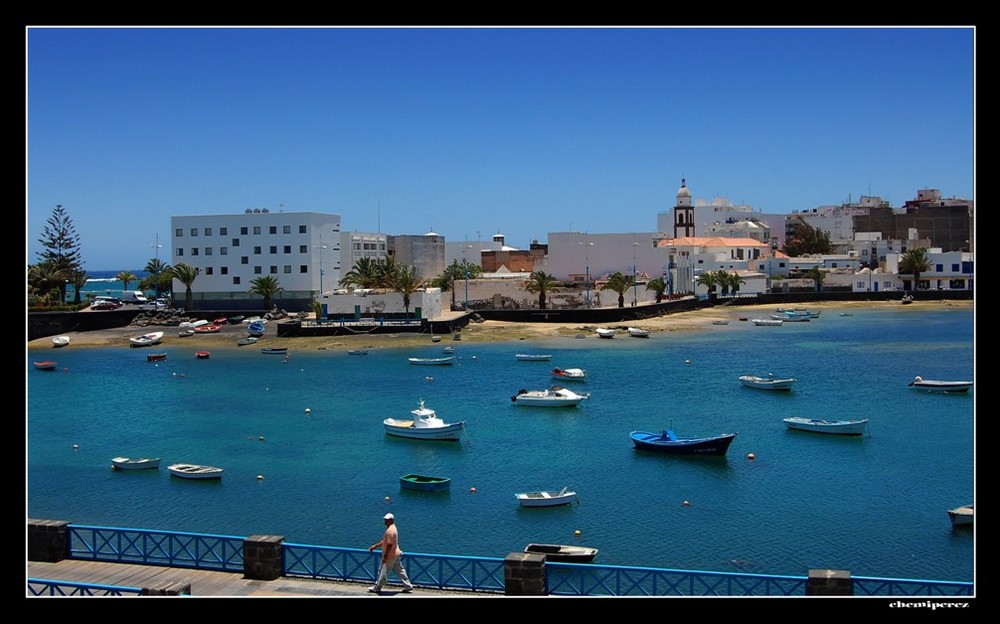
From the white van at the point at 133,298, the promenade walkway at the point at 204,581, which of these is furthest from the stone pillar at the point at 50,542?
the white van at the point at 133,298

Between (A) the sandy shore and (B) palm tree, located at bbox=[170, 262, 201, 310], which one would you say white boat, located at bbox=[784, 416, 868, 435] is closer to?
(A) the sandy shore

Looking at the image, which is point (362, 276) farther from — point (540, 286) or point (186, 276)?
point (540, 286)

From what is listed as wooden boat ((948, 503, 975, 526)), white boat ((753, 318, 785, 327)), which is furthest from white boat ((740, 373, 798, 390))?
white boat ((753, 318, 785, 327))

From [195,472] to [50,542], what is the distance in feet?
47.3

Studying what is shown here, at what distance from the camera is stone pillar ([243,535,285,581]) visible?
1688cm

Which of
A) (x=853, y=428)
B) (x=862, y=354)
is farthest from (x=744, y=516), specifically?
(x=862, y=354)

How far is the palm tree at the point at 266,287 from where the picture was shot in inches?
3438

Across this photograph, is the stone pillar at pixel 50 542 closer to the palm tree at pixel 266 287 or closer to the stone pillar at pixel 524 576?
the stone pillar at pixel 524 576

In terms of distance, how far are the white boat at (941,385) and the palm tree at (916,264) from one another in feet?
214

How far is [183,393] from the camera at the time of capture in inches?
2029

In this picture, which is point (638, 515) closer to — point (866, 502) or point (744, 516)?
point (744, 516)

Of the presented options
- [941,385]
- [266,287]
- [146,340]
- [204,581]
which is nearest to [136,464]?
[204,581]

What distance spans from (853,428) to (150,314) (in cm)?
6724

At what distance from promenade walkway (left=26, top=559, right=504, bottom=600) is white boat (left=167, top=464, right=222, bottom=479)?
13.9 metres
